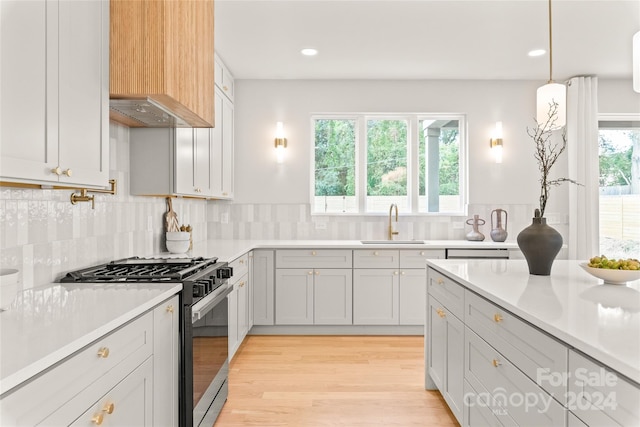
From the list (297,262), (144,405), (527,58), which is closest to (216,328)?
(144,405)

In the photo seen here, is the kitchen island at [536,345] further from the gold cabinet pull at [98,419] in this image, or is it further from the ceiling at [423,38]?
the ceiling at [423,38]

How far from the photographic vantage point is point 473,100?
463 cm

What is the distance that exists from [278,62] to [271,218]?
5.38 ft

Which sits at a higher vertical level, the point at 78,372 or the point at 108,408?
the point at 78,372

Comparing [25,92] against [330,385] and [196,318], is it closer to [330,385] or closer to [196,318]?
[196,318]

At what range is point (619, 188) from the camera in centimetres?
464

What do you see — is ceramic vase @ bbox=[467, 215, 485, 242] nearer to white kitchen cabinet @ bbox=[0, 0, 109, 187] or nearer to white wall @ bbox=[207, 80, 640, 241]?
white wall @ bbox=[207, 80, 640, 241]

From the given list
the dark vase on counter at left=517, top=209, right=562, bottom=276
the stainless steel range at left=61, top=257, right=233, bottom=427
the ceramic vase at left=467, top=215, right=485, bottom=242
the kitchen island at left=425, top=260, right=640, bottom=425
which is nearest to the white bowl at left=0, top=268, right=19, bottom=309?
the stainless steel range at left=61, top=257, right=233, bottom=427

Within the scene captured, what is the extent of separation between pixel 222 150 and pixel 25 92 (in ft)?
8.78

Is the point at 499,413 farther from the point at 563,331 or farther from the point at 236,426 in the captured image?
the point at 236,426

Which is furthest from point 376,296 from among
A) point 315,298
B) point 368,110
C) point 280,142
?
point 368,110

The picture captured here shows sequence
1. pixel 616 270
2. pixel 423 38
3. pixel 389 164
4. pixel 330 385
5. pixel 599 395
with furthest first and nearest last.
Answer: pixel 389 164, pixel 423 38, pixel 330 385, pixel 616 270, pixel 599 395

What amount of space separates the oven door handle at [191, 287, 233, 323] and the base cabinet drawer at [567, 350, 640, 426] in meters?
1.52

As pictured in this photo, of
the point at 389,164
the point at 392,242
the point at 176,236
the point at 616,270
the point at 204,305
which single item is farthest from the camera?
the point at 389,164
